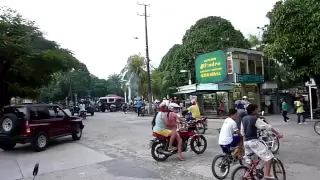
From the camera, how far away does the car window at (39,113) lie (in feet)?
37.7

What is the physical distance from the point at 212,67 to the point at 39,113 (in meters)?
18.2

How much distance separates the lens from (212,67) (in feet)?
90.0

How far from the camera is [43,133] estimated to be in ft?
38.4

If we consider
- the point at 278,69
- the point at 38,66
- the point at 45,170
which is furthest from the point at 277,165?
the point at 278,69

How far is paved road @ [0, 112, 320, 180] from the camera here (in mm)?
7406

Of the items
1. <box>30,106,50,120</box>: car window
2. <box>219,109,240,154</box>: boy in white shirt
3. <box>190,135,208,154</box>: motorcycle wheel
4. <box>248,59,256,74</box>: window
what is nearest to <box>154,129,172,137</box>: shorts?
<box>190,135,208,154</box>: motorcycle wheel

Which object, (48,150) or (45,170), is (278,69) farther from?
(45,170)

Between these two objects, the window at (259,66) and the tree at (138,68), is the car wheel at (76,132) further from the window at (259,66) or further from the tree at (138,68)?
the tree at (138,68)

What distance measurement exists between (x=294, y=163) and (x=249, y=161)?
2.69 m

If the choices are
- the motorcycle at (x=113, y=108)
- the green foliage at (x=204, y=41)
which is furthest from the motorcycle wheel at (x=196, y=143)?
the motorcycle at (x=113, y=108)

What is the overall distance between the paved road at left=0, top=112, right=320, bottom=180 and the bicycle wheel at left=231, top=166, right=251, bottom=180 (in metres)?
1.23

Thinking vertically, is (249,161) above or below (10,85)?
below

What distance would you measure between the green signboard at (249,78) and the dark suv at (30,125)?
16.3 metres

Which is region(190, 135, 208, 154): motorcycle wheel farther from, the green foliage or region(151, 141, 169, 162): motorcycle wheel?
the green foliage
